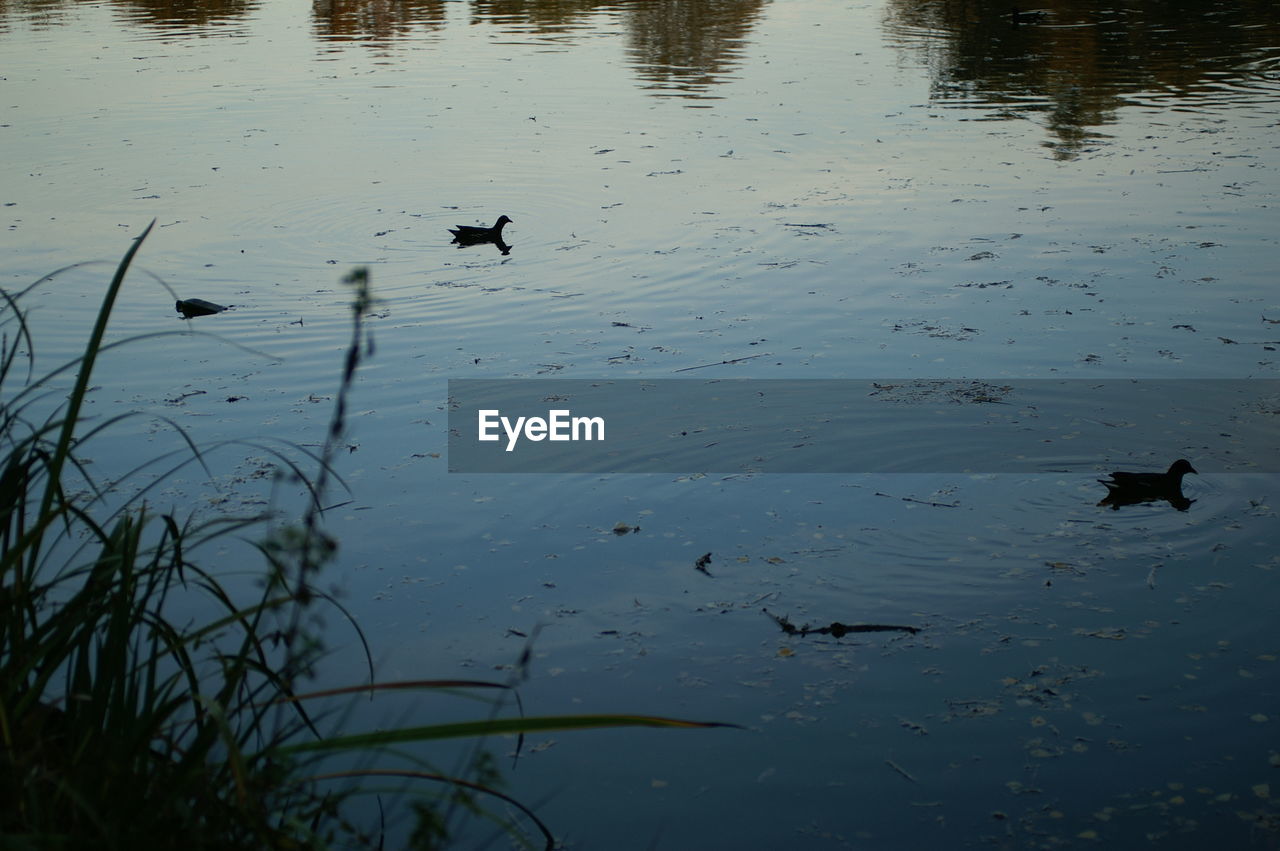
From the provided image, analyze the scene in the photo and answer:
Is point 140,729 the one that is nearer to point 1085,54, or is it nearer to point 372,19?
point 1085,54

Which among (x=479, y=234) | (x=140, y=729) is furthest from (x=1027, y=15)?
(x=140, y=729)

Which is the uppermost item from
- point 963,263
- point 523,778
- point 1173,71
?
point 1173,71

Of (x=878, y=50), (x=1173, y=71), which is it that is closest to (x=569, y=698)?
(x=1173, y=71)

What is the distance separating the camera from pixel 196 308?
7637mm

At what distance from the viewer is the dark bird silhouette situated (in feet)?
16.1

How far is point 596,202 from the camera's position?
1045 cm

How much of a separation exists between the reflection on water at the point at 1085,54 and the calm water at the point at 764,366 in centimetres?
16

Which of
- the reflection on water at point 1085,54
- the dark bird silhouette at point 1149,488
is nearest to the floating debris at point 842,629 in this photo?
the dark bird silhouette at point 1149,488

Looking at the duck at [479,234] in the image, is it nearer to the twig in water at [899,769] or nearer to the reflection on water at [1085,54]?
the reflection on water at [1085,54]

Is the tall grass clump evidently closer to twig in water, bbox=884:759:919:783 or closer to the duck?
twig in water, bbox=884:759:919:783

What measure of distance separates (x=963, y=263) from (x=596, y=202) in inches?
135

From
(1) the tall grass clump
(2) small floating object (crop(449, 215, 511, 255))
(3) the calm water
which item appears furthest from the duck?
(1) the tall grass clump

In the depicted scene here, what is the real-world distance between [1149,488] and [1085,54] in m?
14.3

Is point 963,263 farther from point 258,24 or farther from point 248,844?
point 258,24
